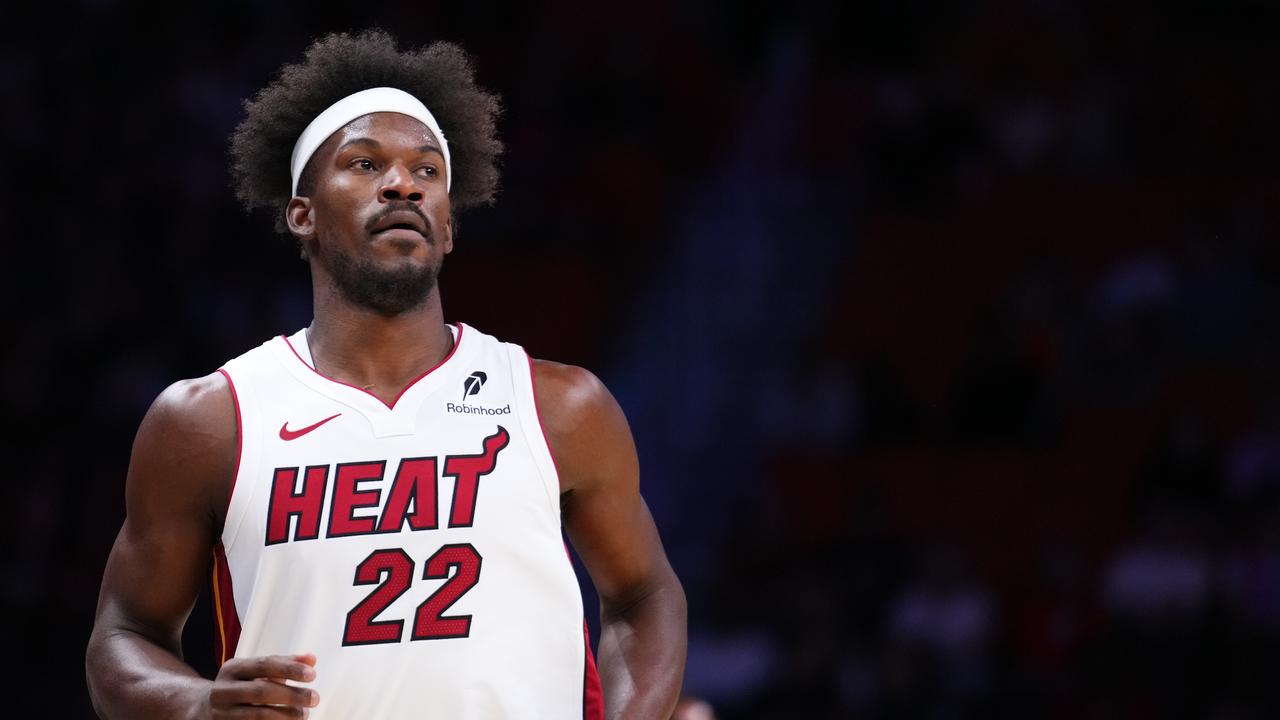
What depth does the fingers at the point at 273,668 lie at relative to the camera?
102 inches

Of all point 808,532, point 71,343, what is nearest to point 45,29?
point 71,343

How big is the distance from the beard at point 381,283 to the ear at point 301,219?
100 millimetres

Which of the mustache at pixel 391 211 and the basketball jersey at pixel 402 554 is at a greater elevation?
the mustache at pixel 391 211

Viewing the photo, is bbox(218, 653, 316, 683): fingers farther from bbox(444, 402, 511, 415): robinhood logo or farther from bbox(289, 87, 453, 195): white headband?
Answer: bbox(289, 87, 453, 195): white headband

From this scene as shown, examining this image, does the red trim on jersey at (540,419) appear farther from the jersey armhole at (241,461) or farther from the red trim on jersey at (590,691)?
the jersey armhole at (241,461)

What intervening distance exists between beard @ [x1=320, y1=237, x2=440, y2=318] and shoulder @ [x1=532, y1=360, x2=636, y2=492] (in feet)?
0.95

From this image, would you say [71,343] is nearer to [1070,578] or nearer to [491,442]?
[1070,578]

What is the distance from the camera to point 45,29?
386 inches

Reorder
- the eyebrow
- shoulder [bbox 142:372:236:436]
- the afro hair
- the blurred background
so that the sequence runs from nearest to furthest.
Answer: shoulder [bbox 142:372:236:436], the eyebrow, the afro hair, the blurred background

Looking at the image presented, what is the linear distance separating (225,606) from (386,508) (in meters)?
0.37

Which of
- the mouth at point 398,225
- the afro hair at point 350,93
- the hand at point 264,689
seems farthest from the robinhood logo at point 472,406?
the hand at point 264,689

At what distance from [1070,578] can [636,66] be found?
469 cm

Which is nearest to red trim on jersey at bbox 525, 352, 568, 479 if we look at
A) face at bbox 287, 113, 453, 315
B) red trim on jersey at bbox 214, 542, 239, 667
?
face at bbox 287, 113, 453, 315

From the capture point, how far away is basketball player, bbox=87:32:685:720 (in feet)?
9.71
